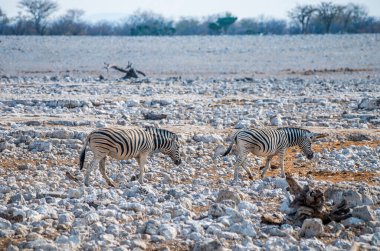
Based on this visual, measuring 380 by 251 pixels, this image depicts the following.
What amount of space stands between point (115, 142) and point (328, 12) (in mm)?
53313

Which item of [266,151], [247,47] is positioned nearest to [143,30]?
[247,47]

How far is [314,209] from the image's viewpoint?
26.1 feet

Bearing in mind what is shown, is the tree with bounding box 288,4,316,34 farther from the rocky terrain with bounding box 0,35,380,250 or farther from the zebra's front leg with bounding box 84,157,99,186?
the zebra's front leg with bounding box 84,157,99,186

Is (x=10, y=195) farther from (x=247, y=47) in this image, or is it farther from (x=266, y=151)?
(x=247, y=47)

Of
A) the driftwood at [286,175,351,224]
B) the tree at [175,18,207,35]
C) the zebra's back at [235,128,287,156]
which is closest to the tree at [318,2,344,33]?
the tree at [175,18,207,35]

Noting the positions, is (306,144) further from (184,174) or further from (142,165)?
(142,165)

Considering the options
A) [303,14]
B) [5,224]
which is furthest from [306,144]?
[303,14]

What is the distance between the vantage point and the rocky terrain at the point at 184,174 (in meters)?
7.35

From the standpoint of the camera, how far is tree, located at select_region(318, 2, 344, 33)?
198ft

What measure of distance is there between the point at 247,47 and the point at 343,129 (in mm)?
28361

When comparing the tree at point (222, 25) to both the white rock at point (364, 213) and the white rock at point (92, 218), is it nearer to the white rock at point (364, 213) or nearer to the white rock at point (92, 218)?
the white rock at point (364, 213)

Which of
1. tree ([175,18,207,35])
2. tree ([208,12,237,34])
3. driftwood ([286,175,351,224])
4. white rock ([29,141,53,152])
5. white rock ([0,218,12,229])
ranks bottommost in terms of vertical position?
tree ([175,18,207,35])

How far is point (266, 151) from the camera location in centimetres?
1083

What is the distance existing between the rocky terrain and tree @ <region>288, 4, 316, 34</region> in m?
36.5
